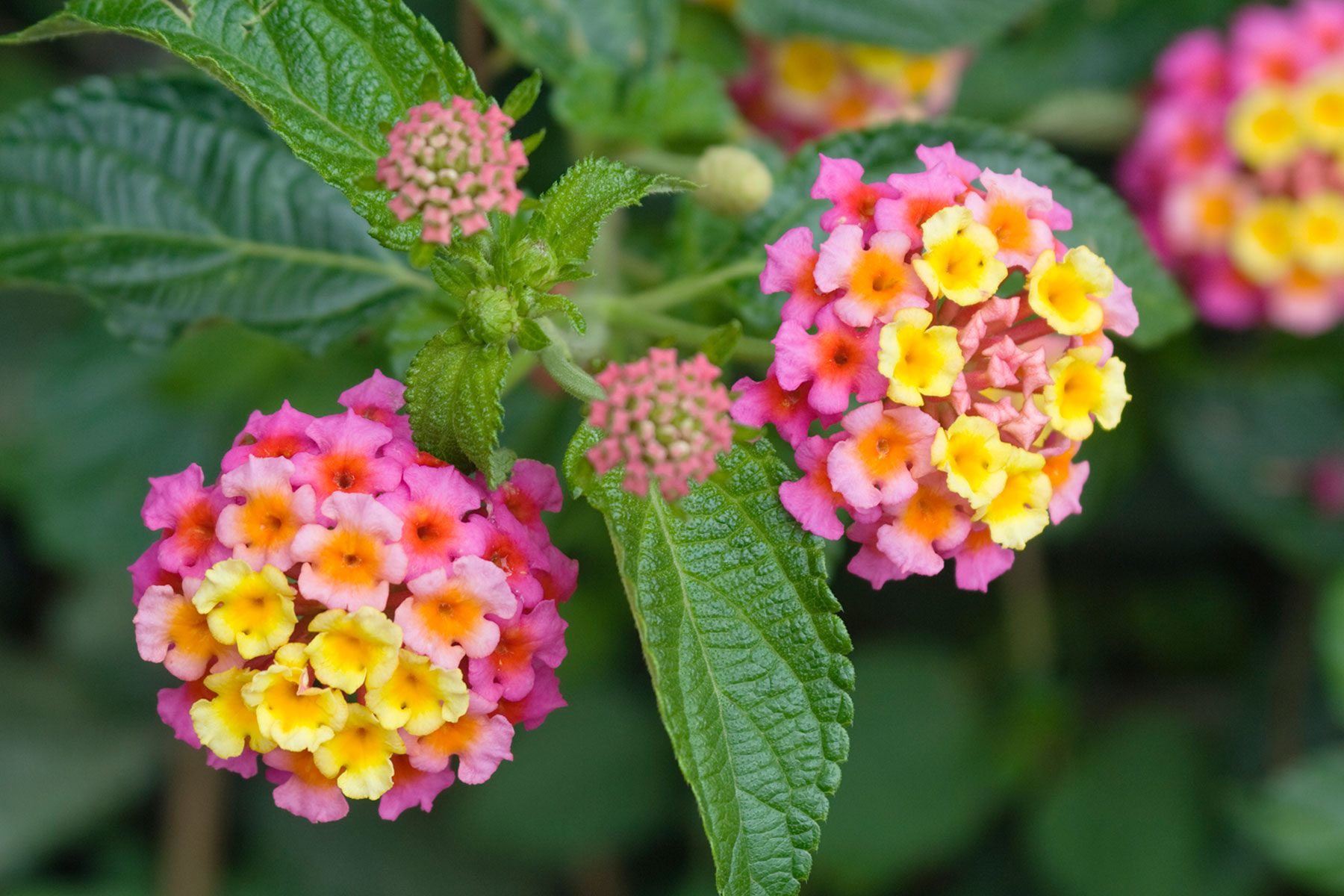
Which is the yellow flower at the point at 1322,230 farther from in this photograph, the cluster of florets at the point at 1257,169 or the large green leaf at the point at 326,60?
the large green leaf at the point at 326,60

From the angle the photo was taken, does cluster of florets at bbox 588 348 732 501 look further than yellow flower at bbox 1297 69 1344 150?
No

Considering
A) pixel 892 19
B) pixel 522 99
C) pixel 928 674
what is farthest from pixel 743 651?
pixel 928 674

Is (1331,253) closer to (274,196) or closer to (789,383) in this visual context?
(789,383)

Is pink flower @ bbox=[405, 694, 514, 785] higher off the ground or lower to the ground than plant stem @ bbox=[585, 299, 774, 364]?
lower

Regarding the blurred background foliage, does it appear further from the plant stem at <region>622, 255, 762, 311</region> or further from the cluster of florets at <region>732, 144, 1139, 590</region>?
the cluster of florets at <region>732, 144, 1139, 590</region>

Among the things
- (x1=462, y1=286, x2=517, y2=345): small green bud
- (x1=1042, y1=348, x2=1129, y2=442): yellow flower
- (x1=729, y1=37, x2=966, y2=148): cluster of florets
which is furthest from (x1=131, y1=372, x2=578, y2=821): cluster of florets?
(x1=729, y1=37, x2=966, y2=148): cluster of florets

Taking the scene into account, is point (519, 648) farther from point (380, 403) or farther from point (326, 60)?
point (326, 60)

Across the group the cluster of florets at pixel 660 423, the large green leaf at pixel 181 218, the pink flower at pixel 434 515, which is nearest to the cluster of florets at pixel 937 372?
the cluster of florets at pixel 660 423
